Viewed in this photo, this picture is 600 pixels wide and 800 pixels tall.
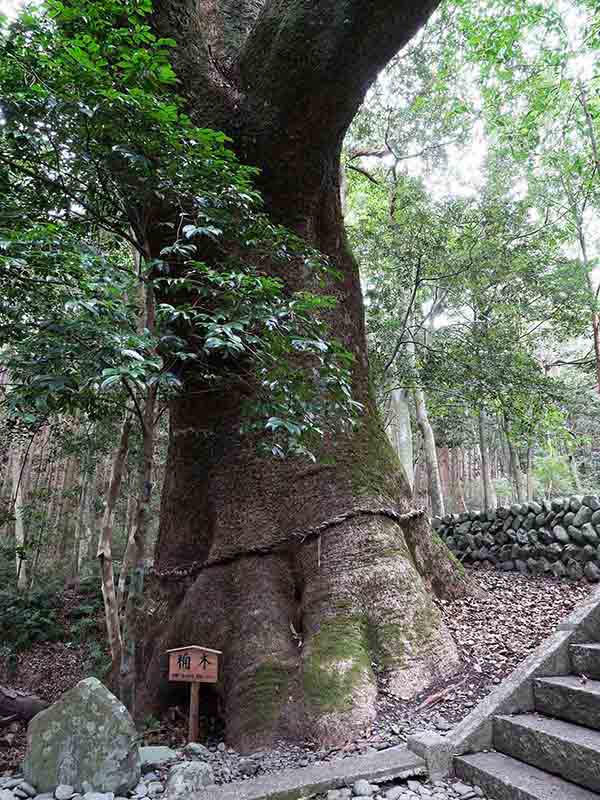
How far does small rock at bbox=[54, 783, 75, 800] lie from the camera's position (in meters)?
2.58

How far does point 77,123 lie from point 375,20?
2460 mm

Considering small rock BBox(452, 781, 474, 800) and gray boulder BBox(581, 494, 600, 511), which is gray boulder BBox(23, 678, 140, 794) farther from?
gray boulder BBox(581, 494, 600, 511)

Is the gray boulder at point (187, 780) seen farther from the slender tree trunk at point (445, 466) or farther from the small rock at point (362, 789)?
the slender tree trunk at point (445, 466)

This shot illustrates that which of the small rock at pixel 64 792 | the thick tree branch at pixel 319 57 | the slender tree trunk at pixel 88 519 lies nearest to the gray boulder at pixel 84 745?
the small rock at pixel 64 792

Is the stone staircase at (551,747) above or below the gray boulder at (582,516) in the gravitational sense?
below

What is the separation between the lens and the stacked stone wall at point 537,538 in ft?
20.3

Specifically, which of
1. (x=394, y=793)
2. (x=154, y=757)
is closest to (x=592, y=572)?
(x=394, y=793)

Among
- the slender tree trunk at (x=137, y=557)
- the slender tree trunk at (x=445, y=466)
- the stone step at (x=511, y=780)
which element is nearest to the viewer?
the stone step at (x=511, y=780)

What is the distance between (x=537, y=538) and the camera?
6.87m

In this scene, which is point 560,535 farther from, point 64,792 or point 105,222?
point 105,222

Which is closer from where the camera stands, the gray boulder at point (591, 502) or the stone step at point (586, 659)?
the stone step at point (586, 659)

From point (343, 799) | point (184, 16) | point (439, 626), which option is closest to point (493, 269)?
point (184, 16)

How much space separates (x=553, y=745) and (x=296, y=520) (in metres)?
2.23

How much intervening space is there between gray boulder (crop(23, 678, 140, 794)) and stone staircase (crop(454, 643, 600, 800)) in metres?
1.74
